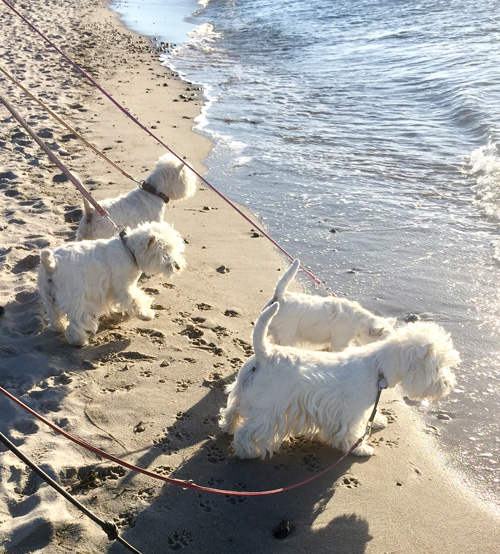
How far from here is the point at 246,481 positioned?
3451 millimetres

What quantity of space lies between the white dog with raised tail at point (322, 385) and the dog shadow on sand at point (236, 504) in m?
0.15

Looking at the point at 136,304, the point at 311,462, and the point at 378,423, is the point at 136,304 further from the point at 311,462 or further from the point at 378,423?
the point at 378,423

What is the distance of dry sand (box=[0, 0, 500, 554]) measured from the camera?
3.03 m

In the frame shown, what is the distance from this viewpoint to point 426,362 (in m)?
3.40

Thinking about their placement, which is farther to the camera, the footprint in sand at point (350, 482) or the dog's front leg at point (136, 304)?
the dog's front leg at point (136, 304)

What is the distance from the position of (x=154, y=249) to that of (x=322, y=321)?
1460 millimetres

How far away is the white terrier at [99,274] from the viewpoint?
457 centimetres

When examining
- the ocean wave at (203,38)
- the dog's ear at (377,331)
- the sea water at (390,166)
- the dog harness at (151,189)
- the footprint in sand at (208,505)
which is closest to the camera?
the footprint in sand at (208,505)

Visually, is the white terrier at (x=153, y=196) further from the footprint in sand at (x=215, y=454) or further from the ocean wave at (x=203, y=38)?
the ocean wave at (x=203, y=38)

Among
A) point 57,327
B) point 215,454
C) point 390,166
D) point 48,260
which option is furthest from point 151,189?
point 390,166

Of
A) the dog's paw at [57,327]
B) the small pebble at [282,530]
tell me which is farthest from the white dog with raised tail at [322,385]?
the dog's paw at [57,327]

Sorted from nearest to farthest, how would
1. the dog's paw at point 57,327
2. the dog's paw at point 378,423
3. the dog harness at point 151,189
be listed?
the dog's paw at point 378,423 → the dog's paw at point 57,327 → the dog harness at point 151,189

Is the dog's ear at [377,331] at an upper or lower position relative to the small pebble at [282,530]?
upper

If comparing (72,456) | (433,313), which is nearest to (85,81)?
(433,313)
